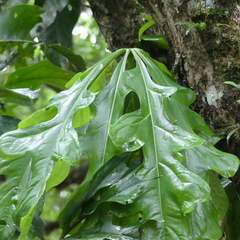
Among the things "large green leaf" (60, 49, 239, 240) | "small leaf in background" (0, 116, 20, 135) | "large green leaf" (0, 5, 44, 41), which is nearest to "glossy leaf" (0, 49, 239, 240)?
"large green leaf" (60, 49, 239, 240)

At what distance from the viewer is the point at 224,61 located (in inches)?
30.3

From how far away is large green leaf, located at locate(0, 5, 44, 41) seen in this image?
126 centimetres

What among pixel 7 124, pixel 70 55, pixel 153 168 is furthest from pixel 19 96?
pixel 153 168

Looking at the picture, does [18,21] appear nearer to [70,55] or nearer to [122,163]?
[70,55]

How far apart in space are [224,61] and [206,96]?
0.10m

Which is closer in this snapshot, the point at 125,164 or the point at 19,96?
the point at 125,164

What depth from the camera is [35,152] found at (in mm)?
575

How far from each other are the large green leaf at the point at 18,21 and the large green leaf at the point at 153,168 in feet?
2.39

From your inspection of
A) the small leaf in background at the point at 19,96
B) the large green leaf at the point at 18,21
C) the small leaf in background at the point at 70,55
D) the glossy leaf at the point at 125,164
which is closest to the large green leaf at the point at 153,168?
the glossy leaf at the point at 125,164

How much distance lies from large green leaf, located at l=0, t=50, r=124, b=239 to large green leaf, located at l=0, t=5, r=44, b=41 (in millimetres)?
732

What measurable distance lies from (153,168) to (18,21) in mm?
1031

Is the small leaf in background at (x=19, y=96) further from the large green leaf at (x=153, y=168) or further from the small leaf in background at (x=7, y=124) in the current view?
the large green leaf at (x=153, y=168)

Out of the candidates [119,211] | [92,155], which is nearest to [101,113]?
[92,155]

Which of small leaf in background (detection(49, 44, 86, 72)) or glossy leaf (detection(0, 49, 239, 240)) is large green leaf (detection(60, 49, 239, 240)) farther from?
small leaf in background (detection(49, 44, 86, 72))
